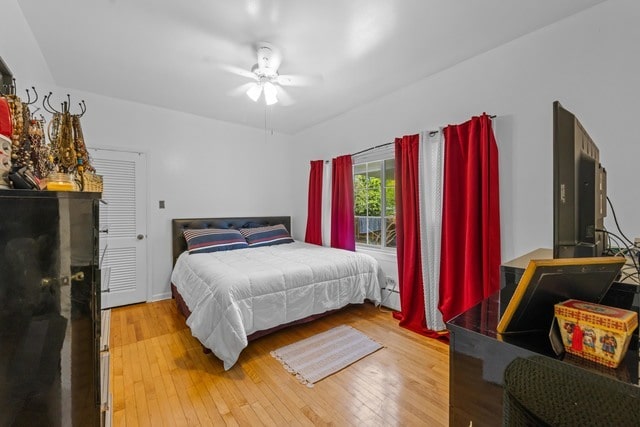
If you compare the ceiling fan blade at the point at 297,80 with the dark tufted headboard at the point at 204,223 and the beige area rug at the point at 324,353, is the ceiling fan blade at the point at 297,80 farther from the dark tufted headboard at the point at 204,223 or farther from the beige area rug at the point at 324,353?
Answer: the beige area rug at the point at 324,353

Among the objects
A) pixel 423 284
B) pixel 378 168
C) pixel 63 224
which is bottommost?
pixel 423 284

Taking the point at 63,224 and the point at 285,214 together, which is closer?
the point at 63,224

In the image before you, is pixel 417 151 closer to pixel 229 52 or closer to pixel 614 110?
pixel 614 110

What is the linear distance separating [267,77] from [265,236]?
222 cm

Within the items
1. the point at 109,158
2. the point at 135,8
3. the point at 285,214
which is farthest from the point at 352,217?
the point at 109,158

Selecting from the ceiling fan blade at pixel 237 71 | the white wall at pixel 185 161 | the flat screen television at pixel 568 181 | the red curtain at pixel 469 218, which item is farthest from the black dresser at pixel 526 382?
the white wall at pixel 185 161

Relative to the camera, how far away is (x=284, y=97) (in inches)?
121

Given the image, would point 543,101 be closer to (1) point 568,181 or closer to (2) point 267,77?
(1) point 568,181

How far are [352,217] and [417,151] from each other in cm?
121

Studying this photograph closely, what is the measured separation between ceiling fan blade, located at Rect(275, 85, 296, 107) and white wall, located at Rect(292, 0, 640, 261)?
50.5 inches

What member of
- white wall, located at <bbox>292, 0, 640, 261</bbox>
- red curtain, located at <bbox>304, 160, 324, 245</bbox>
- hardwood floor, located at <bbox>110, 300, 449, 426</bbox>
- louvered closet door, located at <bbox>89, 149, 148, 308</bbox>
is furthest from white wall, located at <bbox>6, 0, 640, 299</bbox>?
hardwood floor, located at <bbox>110, 300, 449, 426</bbox>

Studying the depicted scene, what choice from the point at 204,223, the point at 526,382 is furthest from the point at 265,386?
the point at 204,223

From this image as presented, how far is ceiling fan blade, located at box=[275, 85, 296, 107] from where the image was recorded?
284 cm

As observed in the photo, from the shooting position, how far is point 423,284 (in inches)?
103
